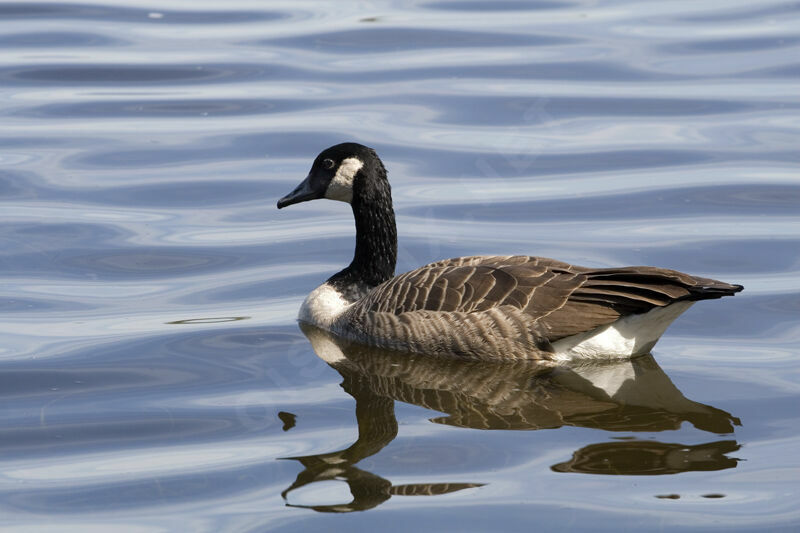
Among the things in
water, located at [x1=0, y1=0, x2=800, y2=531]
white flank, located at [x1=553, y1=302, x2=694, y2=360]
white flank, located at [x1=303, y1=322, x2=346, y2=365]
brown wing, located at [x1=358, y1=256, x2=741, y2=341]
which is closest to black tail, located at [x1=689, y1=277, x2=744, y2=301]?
brown wing, located at [x1=358, y1=256, x2=741, y2=341]

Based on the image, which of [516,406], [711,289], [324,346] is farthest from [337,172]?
[711,289]

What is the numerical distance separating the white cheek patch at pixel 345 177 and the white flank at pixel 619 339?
249 cm

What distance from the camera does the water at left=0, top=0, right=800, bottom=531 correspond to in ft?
22.7

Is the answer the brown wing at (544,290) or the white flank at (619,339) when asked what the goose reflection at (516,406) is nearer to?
the white flank at (619,339)

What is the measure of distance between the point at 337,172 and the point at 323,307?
1.21m

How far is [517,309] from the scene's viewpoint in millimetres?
9148

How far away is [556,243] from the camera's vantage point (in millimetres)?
11930

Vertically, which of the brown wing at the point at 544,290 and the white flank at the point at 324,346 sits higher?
the brown wing at the point at 544,290

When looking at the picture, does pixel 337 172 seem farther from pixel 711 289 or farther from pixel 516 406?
pixel 711 289

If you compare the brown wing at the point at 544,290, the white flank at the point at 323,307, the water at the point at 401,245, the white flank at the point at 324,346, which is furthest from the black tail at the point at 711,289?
the white flank at the point at 323,307

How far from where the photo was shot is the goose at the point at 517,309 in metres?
8.79

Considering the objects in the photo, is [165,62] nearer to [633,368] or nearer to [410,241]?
[410,241]

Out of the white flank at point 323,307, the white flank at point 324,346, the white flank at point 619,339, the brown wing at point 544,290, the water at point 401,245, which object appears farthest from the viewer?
the white flank at point 323,307

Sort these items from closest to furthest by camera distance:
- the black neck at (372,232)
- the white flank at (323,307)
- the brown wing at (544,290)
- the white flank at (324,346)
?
the brown wing at (544,290) → the white flank at (324,346) → the white flank at (323,307) → the black neck at (372,232)
